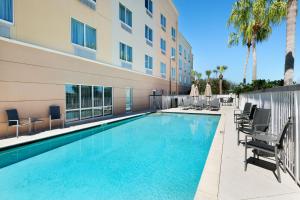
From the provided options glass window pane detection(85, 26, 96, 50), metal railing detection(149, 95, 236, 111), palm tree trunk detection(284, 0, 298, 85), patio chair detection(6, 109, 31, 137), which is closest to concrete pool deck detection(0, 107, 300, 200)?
palm tree trunk detection(284, 0, 298, 85)

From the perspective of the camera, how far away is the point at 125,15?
16.1 meters

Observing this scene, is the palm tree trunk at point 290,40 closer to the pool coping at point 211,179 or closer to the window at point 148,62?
the pool coping at point 211,179

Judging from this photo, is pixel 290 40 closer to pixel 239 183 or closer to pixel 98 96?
pixel 239 183

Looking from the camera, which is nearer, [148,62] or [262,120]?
[262,120]

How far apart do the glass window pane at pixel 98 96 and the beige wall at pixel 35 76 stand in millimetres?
415

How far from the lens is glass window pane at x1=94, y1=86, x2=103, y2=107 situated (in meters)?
12.7

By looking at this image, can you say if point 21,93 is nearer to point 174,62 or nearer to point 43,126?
point 43,126

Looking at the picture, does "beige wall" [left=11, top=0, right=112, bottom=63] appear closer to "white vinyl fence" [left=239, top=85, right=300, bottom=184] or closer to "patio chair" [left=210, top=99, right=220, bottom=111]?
"white vinyl fence" [left=239, top=85, right=300, bottom=184]

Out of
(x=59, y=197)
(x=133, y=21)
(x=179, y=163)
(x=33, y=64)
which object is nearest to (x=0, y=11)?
(x=33, y=64)

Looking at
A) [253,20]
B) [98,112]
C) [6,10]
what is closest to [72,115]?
[98,112]

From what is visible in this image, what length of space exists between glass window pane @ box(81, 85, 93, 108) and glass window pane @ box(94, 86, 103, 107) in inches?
20.6

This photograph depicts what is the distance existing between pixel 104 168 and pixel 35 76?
6.13m

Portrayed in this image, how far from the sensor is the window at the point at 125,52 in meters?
15.6

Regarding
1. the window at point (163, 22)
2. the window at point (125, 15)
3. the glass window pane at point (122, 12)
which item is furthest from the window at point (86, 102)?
the window at point (163, 22)
